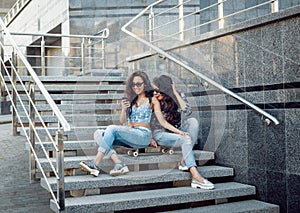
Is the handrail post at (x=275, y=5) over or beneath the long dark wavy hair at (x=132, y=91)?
over

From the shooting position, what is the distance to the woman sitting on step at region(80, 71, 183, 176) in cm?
436

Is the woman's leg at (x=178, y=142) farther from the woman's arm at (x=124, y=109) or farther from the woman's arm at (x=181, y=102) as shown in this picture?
the woman's arm at (x=181, y=102)

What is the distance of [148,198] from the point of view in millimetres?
4086

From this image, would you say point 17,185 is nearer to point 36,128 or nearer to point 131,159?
point 36,128

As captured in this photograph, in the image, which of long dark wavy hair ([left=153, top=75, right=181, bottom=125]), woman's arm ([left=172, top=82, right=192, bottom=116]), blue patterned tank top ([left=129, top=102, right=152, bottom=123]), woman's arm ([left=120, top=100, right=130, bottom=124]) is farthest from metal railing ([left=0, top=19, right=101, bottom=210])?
woman's arm ([left=172, top=82, right=192, bottom=116])

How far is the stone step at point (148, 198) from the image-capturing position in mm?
3852

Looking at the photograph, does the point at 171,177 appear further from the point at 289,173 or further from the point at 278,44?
the point at 278,44

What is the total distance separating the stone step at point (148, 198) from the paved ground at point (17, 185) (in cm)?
95

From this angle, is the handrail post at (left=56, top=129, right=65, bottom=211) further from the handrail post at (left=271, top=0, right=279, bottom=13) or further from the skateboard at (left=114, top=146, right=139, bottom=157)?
the handrail post at (left=271, top=0, right=279, bottom=13)

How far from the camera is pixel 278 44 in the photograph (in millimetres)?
4477

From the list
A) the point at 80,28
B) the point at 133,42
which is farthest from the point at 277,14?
the point at 80,28

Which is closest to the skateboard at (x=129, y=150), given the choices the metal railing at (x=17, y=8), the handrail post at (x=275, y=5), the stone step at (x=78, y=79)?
the handrail post at (x=275, y=5)

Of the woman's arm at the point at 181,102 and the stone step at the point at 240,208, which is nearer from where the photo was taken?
the stone step at the point at 240,208

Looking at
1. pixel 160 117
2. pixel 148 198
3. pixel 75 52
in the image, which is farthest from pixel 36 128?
pixel 75 52
